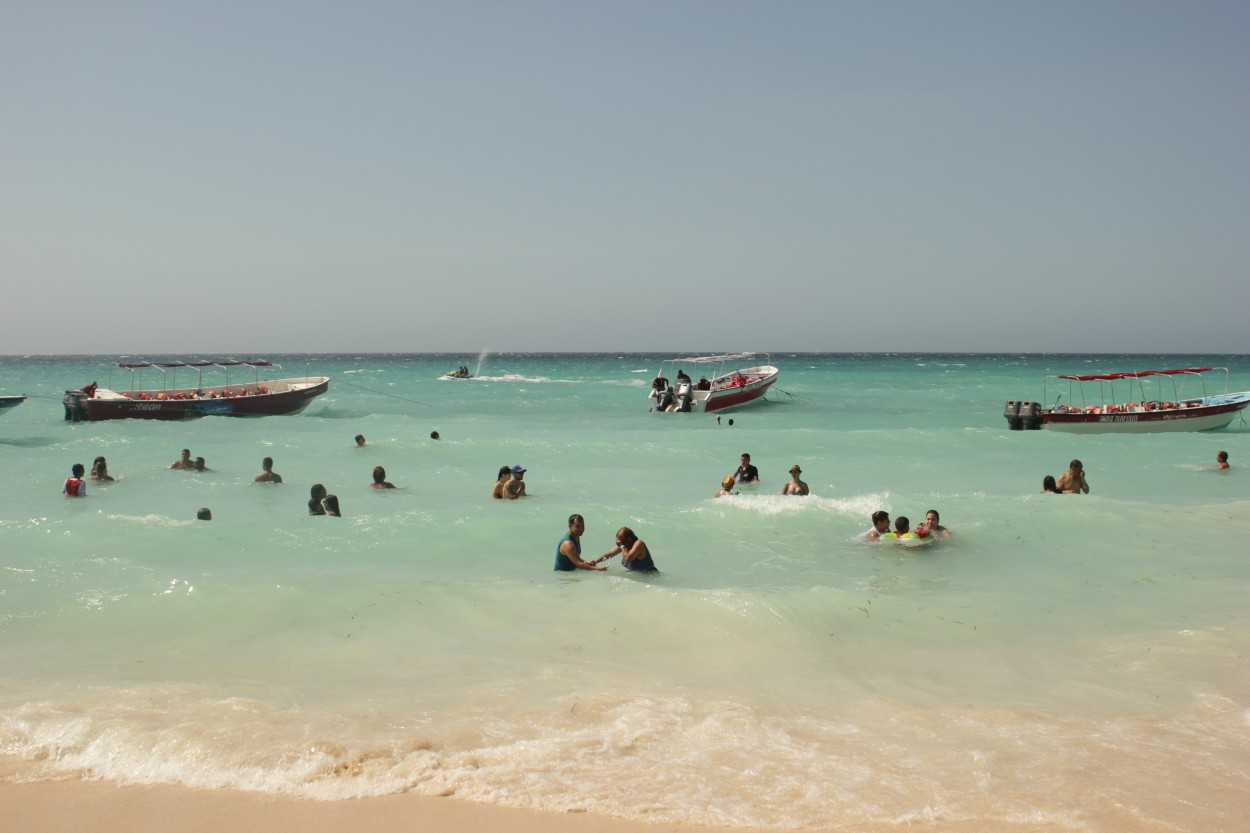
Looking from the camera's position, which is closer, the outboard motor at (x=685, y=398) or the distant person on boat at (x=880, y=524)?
the distant person on boat at (x=880, y=524)

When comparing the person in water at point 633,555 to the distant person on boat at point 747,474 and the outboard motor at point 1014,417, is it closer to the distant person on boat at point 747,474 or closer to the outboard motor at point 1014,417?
the distant person on boat at point 747,474

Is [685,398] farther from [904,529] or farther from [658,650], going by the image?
[658,650]

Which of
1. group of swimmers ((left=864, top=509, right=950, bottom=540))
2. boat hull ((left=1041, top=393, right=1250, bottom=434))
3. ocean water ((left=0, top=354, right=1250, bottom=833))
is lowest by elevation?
ocean water ((left=0, top=354, right=1250, bottom=833))

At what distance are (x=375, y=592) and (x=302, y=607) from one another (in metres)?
0.84

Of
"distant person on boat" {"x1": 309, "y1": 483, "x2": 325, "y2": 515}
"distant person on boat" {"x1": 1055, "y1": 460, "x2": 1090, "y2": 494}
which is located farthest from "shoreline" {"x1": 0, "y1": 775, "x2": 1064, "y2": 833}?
"distant person on boat" {"x1": 1055, "y1": 460, "x2": 1090, "y2": 494}

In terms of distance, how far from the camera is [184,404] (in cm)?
3372

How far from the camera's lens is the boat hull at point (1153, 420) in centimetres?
2830

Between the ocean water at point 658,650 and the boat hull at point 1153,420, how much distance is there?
879 cm

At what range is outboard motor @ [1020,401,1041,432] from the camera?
96.9ft

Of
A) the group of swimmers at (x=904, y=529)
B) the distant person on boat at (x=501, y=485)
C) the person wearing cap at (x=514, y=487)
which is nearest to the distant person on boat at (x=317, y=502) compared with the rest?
the distant person on boat at (x=501, y=485)

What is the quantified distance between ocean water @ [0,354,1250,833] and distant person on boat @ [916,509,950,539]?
19 cm

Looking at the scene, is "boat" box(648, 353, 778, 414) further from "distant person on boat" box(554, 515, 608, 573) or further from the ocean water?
"distant person on boat" box(554, 515, 608, 573)

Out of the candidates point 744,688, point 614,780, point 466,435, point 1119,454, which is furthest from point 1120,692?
point 466,435

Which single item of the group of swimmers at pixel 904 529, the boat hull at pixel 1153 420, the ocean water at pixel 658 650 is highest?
the boat hull at pixel 1153 420
